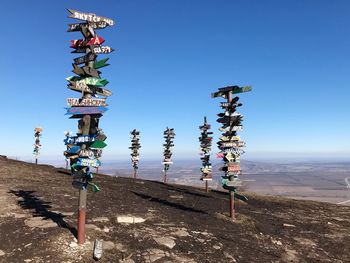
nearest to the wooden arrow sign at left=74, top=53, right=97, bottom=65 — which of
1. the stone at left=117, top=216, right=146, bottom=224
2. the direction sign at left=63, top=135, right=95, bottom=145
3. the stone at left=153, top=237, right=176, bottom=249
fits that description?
the direction sign at left=63, top=135, right=95, bottom=145

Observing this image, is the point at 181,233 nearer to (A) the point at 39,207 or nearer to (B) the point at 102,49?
(A) the point at 39,207

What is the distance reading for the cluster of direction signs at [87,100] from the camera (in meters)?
13.5

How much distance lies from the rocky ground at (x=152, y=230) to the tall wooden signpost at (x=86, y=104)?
155 cm

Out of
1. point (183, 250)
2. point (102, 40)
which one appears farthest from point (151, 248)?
point (102, 40)

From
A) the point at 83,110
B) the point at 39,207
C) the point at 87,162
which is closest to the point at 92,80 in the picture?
the point at 83,110

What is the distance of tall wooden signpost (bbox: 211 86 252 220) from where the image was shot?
21.2 meters

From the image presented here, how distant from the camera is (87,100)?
1354 centimetres

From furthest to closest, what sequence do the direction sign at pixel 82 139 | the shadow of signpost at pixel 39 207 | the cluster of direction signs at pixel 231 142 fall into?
the cluster of direction signs at pixel 231 142 → the shadow of signpost at pixel 39 207 → the direction sign at pixel 82 139

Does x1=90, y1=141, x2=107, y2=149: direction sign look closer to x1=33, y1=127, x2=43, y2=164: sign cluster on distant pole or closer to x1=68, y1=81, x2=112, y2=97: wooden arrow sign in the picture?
x1=68, y1=81, x2=112, y2=97: wooden arrow sign

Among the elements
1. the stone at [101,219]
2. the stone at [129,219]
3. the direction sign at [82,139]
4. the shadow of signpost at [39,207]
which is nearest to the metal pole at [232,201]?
the stone at [129,219]

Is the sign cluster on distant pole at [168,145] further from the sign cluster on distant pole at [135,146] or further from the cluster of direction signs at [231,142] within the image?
the cluster of direction signs at [231,142]

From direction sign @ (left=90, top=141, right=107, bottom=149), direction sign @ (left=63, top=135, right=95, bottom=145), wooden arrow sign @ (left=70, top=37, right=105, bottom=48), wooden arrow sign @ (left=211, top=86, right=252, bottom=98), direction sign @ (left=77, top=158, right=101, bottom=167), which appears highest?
wooden arrow sign @ (left=70, top=37, right=105, bottom=48)

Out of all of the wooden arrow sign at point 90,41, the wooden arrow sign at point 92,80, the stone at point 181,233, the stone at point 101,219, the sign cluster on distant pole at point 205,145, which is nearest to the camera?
the wooden arrow sign at point 92,80

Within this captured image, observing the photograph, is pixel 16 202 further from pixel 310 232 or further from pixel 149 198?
pixel 310 232
